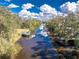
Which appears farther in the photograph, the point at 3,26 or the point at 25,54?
the point at 3,26

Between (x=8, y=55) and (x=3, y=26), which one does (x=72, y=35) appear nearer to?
(x=3, y=26)

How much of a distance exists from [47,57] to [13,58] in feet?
9.38

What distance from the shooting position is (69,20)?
28281mm

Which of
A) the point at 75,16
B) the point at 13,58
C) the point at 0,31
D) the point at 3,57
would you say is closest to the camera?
the point at 3,57

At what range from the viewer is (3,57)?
17.5 m

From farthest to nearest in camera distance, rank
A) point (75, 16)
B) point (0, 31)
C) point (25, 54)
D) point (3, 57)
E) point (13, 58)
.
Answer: point (75, 16), point (0, 31), point (25, 54), point (13, 58), point (3, 57)

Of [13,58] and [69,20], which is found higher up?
[69,20]

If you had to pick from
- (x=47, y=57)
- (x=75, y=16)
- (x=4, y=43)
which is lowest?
(x=47, y=57)

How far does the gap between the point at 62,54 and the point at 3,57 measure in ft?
19.1

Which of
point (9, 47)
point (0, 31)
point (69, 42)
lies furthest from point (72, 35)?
point (9, 47)

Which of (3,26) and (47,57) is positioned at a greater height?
(3,26)

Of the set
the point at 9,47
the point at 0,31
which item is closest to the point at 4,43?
the point at 9,47

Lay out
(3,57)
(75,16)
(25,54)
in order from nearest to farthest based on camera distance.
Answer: (3,57) → (25,54) → (75,16)

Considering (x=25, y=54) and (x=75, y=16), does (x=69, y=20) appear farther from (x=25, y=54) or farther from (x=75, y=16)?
(x=25, y=54)
